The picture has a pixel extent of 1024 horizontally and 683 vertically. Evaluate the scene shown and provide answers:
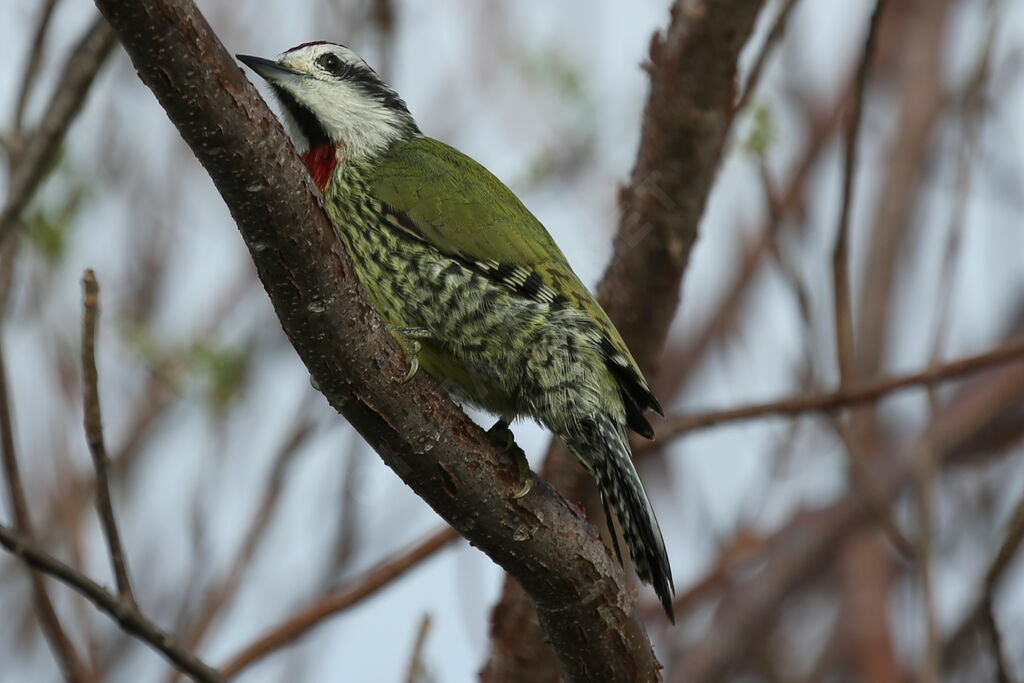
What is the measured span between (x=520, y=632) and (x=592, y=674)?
3.30 ft

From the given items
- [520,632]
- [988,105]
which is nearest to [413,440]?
[520,632]

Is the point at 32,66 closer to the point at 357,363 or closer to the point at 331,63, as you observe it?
the point at 331,63

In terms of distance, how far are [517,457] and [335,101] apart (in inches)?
70.3

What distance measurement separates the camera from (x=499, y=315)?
325cm

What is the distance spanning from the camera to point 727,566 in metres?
5.43

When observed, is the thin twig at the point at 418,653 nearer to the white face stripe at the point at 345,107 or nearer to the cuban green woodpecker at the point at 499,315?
the cuban green woodpecker at the point at 499,315

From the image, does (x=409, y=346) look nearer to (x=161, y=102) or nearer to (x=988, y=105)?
(x=161, y=102)

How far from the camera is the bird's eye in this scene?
4.30 meters

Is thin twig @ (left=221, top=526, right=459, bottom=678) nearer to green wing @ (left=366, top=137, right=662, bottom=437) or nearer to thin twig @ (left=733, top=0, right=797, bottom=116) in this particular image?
green wing @ (left=366, top=137, right=662, bottom=437)

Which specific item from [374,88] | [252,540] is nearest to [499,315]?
[374,88]

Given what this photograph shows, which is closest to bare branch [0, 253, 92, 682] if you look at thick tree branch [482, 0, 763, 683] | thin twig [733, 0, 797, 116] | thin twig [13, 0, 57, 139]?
thin twig [13, 0, 57, 139]

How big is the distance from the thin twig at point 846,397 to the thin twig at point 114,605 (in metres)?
1.82

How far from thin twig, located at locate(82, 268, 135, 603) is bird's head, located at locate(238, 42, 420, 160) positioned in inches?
54.9

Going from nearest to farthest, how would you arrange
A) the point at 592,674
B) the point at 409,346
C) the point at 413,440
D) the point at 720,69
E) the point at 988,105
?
the point at 413,440
the point at 592,674
the point at 409,346
the point at 720,69
the point at 988,105
